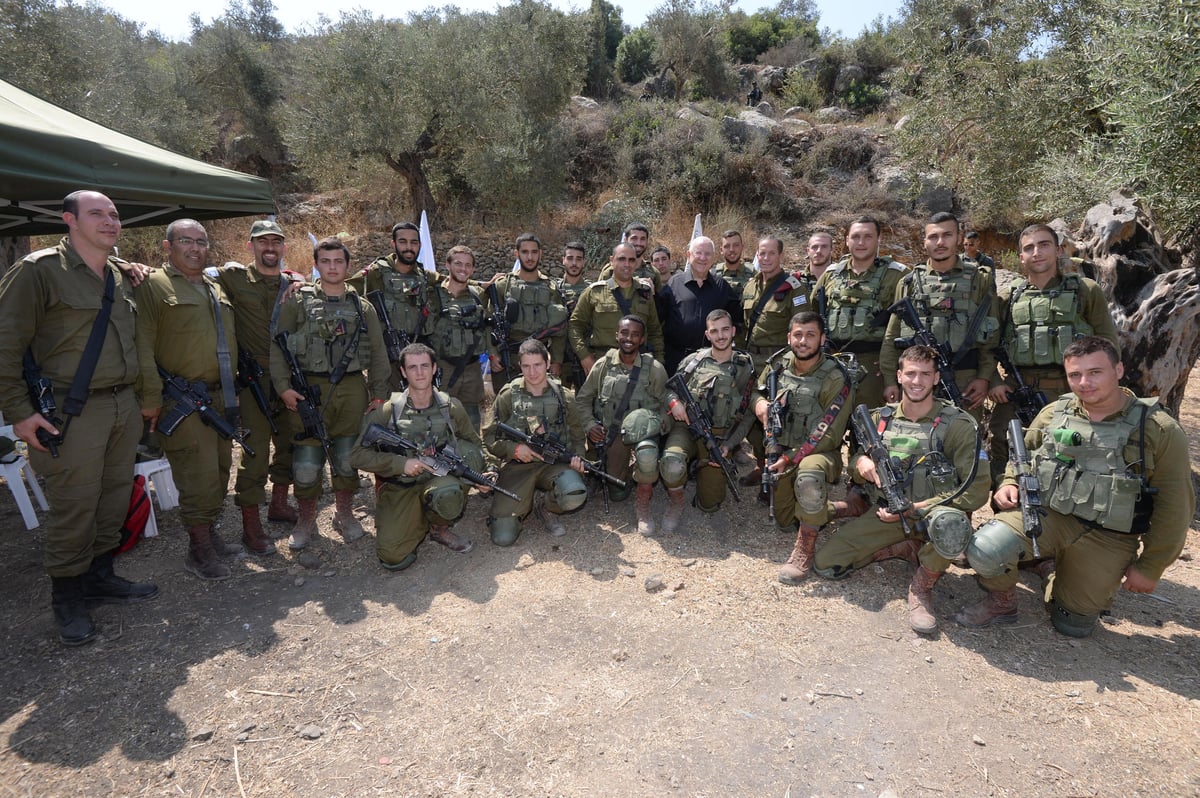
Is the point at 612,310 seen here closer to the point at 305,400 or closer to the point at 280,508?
the point at 305,400

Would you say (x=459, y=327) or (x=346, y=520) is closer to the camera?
(x=346, y=520)

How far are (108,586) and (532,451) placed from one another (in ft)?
9.62

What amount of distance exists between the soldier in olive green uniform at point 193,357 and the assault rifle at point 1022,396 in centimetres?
594

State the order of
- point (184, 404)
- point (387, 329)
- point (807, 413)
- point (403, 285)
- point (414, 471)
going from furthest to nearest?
point (403, 285), point (387, 329), point (807, 413), point (414, 471), point (184, 404)

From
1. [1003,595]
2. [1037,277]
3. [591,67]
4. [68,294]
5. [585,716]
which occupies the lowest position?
[585,716]

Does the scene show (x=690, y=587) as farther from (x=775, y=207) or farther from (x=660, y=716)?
(x=775, y=207)

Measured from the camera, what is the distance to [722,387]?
16.9 feet

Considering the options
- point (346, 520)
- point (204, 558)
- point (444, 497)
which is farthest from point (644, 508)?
point (204, 558)

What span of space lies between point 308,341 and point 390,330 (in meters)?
1.00

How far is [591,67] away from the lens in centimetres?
2623

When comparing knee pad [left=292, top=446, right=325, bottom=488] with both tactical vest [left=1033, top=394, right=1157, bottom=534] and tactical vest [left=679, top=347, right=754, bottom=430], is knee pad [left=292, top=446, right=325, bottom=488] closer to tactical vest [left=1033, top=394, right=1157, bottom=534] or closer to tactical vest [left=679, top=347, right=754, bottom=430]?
tactical vest [left=679, top=347, right=754, bottom=430]

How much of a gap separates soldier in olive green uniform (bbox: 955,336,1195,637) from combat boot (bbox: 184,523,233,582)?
16.3 ft

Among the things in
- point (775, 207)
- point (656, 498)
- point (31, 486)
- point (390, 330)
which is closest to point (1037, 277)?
point (656, 498)

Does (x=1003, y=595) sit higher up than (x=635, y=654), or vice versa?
(x=1003, y=595)
